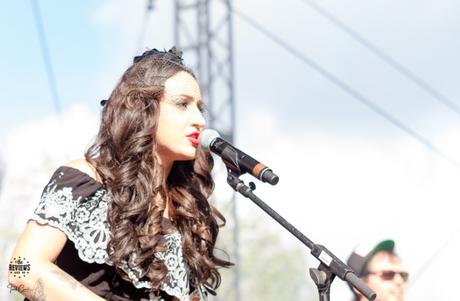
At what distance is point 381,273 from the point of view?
12.2ft

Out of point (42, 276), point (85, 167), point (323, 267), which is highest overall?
point (323, 267)

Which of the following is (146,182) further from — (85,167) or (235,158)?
(235,158)

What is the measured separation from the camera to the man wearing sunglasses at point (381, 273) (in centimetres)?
371

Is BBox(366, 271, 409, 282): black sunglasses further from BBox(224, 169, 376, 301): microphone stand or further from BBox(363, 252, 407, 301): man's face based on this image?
BBox(224, 169, 376, 301): microphone stand

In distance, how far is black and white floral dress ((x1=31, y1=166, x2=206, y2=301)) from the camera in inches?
81.4

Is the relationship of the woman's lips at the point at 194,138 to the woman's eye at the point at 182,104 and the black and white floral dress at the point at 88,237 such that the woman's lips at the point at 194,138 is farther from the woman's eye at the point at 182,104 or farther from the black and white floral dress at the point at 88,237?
the black and white floral dress at the point at 88,237

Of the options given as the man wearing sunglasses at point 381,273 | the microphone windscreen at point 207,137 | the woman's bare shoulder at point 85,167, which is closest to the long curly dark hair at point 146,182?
the woman's bare shoulder at point 85,167

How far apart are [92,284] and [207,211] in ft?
1.71

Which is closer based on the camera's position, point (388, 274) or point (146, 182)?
point (146, 182)

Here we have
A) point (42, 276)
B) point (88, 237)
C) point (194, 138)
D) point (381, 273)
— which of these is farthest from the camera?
point (381, 273)

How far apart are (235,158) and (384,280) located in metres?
1.87

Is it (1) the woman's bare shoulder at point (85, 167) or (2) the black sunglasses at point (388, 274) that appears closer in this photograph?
(1) the woman's bare shoulder at point (85, 167)

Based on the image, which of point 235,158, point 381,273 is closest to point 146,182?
point 235,158

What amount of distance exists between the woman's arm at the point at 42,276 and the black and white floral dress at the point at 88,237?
7cm
